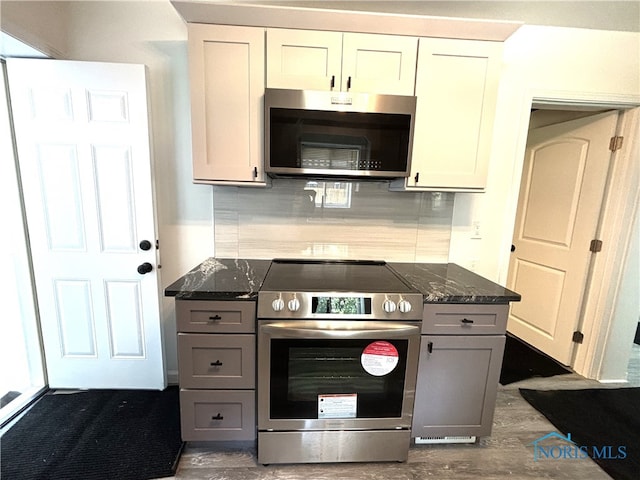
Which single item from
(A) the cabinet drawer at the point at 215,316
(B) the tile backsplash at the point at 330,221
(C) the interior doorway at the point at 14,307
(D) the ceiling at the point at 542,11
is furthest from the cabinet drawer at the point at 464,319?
(C) the interior doorway at the point at 14,307

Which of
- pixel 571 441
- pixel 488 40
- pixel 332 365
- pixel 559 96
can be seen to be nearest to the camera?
pixel 332 365

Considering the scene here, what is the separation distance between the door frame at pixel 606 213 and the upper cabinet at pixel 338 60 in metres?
1.08

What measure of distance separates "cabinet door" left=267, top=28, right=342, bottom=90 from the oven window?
1.41m

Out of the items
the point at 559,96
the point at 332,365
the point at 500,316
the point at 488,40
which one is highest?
the point at 488,40

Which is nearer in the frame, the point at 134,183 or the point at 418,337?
the point at 418,337

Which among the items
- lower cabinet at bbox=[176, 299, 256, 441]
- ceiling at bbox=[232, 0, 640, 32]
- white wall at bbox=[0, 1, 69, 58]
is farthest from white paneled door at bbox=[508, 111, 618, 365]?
white wall at bbox=[0, 1, 69, 58]

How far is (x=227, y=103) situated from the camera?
1603 millimetres

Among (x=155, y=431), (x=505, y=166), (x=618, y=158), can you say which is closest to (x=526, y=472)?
(x=505, y=166)

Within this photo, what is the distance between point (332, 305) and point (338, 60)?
4.44 ft

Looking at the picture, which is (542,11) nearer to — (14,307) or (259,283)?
(259,283)

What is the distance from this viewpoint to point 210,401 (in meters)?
1.49

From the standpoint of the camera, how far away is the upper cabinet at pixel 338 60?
155 centimetres

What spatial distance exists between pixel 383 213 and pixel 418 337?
36.2 inches

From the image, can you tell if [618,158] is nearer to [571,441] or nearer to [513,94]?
[513,94]
